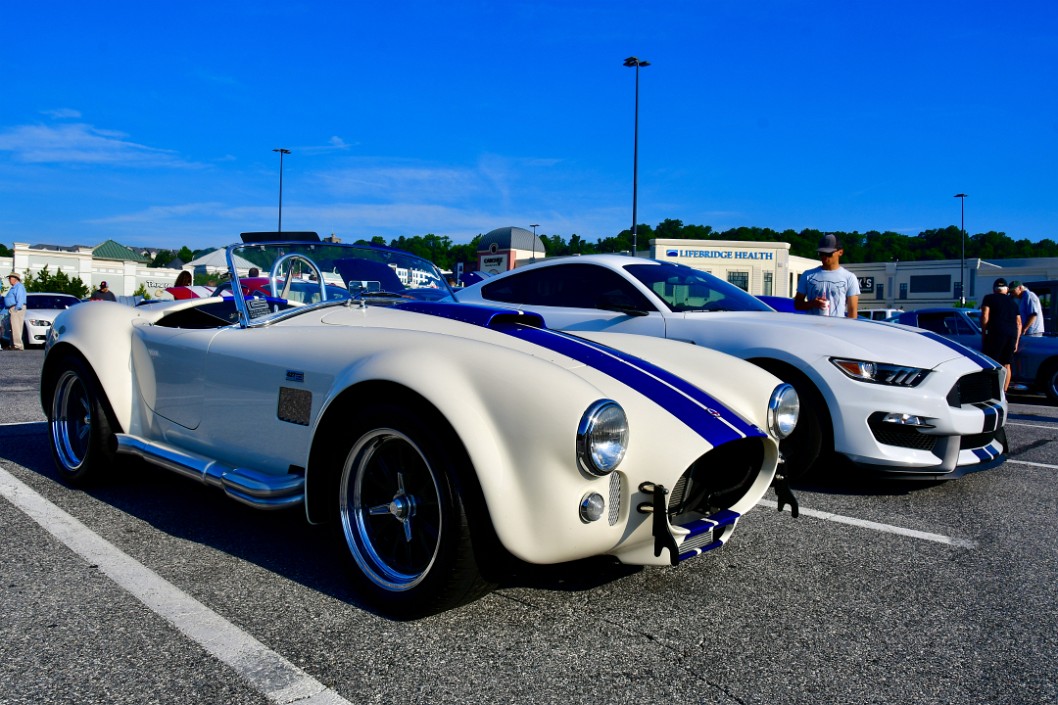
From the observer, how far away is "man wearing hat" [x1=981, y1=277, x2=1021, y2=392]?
9.60 metres

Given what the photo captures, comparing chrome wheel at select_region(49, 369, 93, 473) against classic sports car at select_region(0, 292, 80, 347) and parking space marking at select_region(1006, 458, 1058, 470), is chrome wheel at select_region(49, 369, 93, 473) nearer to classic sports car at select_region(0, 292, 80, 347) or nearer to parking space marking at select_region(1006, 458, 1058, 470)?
parking space marking at select_region(1006, 458, 1058, 470)

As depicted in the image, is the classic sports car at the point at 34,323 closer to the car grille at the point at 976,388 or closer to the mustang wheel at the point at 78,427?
A: the mustang wheel at the point at 78,427

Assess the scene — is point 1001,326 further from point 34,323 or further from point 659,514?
point 34,323

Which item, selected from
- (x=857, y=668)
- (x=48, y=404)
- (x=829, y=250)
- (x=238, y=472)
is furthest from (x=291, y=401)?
(x=829, y=250)

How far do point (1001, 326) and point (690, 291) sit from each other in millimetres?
6158

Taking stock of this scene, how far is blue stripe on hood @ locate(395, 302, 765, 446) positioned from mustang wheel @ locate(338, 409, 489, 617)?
2.19ft

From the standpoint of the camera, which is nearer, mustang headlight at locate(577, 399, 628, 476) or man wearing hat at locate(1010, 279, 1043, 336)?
mustang headlight at locate(577, 399, 628, 476)

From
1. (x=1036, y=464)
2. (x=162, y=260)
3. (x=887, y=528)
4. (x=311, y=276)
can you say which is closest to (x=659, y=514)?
(x=887, y=528)

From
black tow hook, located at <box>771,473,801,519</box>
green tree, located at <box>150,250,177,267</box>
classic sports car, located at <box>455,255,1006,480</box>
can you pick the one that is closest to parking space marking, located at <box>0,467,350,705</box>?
black tow hook, located at <box>771,473,801,519</box>

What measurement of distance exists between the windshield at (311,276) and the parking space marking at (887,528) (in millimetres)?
2137

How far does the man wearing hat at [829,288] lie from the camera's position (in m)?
6.22

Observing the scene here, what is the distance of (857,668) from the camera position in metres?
2.21

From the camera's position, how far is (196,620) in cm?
244

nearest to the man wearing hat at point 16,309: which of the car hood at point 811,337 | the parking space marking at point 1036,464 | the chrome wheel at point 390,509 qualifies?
the car hood at point 811,337
